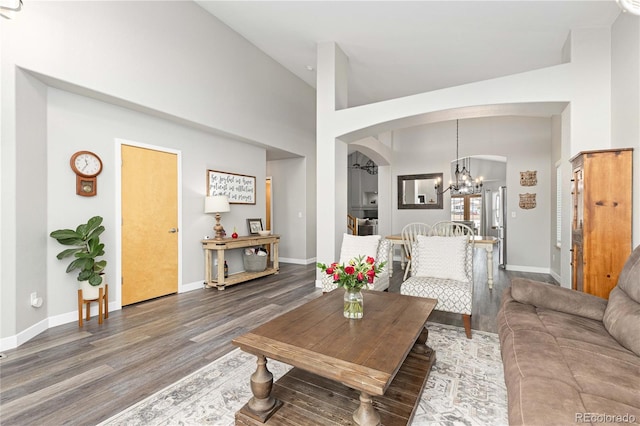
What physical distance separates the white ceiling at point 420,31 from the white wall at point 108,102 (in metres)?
0.68

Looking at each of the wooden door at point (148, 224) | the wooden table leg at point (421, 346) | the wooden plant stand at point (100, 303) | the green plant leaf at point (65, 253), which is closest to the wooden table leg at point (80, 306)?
the wooden plant stand at point (100, 303)

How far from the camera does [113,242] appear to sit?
11.5ft

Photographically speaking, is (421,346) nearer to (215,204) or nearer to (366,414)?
(366,414)

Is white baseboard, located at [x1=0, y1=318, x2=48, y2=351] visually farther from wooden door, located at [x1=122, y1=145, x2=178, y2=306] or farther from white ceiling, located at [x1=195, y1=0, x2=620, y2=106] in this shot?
white ceiling, located at [x1=195, y1=0, x2=620, y2=106]

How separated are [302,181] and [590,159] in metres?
5.01

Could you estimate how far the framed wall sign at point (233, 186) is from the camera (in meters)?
4.76

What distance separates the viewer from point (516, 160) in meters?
5.83

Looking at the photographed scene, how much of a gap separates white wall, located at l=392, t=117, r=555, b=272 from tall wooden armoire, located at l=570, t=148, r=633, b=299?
139 inches

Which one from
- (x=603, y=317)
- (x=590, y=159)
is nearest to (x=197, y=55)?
(x=590, y=159)

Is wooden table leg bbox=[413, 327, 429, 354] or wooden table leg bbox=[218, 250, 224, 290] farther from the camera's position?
wooden table leg bbox=[218, 250, 224, 290]

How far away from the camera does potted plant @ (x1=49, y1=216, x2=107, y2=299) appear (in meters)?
2.94

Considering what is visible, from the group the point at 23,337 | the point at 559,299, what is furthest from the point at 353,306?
the point at 23,337

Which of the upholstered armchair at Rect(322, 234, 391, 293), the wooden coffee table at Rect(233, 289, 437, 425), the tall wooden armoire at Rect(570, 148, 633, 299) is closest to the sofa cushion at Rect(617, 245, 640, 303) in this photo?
the tall wooden armoire at Rect(570, 148, 633, 299)

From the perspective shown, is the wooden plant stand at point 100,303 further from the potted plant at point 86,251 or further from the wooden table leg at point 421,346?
the wooden table leg at point 421,346
